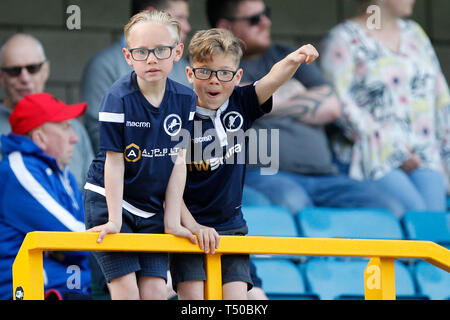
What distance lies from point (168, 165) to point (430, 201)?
2.87 m

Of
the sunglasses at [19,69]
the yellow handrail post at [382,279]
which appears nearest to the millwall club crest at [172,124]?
the yellow handrail post at [382,279]

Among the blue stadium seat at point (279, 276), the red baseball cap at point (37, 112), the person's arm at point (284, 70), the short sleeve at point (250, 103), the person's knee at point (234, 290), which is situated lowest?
the person's knee at point (234, 290)

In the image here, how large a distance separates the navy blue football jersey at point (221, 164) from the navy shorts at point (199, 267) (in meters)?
0.12

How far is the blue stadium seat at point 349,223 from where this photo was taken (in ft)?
15.0

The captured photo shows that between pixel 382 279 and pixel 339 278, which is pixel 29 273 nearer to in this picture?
pixel 382 279

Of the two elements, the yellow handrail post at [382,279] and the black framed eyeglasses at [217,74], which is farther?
the black framed eyeglasses at [217,74]

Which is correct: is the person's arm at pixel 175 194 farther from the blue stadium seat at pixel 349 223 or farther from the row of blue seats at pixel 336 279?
the blue stadium seat at pixel 349 223

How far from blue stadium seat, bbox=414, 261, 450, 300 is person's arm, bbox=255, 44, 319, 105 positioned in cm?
198

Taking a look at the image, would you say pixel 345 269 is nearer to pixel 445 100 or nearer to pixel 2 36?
pixel 445 100

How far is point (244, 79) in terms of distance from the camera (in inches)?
179

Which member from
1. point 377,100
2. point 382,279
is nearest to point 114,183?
point 382,279

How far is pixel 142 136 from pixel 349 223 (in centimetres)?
233

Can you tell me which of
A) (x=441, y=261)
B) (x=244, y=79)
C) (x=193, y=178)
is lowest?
(x=441, y=261)
